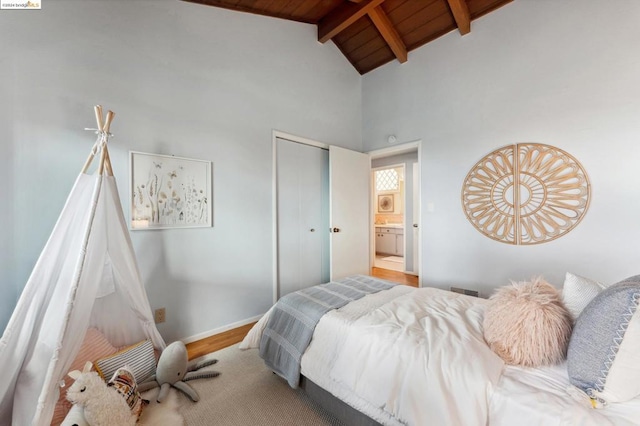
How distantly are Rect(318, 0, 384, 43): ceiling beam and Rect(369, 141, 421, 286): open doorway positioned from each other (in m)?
1.64

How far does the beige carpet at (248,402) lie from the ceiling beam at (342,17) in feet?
12.1

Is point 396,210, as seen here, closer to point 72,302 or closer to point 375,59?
point 375,59

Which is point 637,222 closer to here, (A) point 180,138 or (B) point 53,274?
(A) point 180,138

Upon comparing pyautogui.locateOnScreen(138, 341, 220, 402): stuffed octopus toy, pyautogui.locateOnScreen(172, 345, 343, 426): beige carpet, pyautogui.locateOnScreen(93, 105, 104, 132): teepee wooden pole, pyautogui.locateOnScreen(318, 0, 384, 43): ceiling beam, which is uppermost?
pyautogui.locateOnScreen(318, 0, 384, 43): ceiling beam

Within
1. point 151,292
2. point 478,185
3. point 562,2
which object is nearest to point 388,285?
point 478,185

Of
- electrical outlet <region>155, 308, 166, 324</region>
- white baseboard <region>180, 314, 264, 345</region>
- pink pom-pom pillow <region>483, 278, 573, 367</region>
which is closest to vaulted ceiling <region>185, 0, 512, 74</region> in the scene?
electrical outlet <region>155, 308, 166, 324</region>

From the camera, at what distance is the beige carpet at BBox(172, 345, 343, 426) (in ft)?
5.04

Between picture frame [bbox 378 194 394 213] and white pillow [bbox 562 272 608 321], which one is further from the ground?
picture frame [bbox 378 194 394 213]

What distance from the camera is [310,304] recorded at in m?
1.73

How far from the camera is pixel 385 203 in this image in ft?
23.4

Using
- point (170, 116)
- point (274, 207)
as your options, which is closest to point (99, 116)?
point (170, 116)

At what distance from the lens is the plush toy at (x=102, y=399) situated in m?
1.25

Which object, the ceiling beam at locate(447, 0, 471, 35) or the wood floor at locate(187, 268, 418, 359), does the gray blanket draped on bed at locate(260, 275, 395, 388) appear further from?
the ceiling beam at locate(447, 0, 471, 35)

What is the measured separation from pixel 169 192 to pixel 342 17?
286 centimetres
